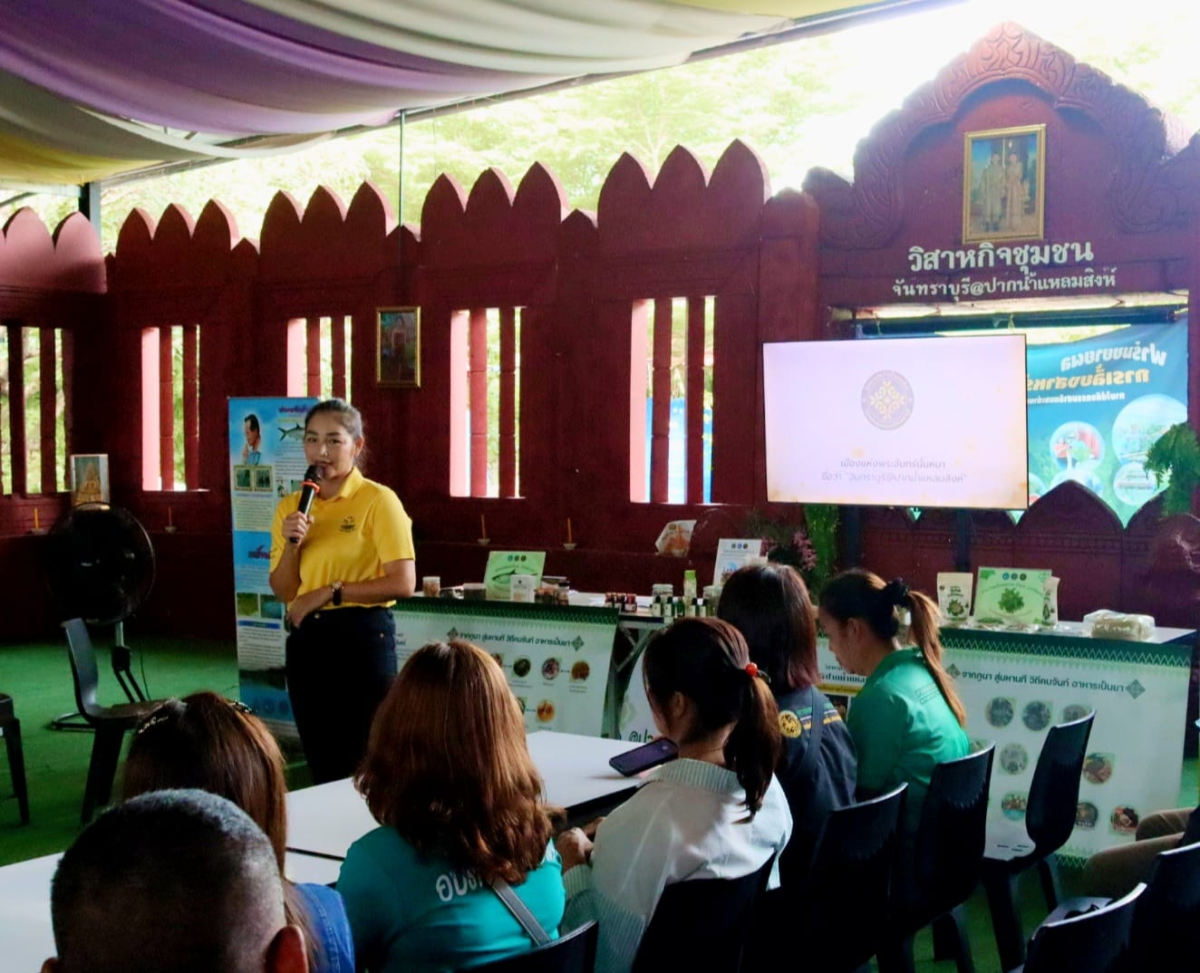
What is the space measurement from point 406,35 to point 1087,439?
4.37m

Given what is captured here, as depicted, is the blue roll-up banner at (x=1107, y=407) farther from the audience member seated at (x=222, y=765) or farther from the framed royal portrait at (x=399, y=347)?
the audience member seated at (x=222, y=765)

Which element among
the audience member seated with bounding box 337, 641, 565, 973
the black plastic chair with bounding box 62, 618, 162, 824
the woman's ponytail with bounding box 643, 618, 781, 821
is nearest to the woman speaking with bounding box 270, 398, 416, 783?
the black plastic chair with bounding box 62, 618, 162, 824

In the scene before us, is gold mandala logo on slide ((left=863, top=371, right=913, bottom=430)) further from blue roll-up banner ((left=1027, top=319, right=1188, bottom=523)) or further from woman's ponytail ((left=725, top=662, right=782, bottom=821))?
woman's ponytail ((left=725, top=662, right=782, bottom=821))

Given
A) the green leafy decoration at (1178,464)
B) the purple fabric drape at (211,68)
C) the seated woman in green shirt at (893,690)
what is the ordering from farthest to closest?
the green leafy decoration at (1178,464), the purple fabric drape at (211,68), the seated woman in green shirt at (893,690)

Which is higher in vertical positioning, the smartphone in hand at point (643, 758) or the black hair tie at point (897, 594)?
the black hair tie at point (897, 594)

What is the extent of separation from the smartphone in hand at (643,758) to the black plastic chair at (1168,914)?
3.96ft

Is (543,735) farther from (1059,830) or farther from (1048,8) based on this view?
(1048,8)

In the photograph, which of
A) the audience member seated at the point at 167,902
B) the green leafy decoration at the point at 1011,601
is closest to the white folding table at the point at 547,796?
the audience member seated at the point at 167,902

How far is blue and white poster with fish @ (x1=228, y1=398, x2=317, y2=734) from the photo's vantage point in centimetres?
713

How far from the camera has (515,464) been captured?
8.55 meters

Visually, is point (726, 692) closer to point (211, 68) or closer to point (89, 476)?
point (211, 68)

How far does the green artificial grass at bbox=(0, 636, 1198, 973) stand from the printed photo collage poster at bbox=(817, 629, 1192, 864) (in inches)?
11.0

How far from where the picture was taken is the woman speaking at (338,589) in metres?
3.99

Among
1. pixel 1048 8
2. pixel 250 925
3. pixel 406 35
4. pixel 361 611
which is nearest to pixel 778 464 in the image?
pixel 406 35
